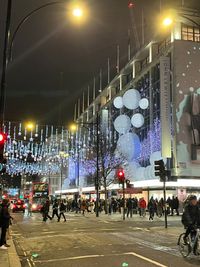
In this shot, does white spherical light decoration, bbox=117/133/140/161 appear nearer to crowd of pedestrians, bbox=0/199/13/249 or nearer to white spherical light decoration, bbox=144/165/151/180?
white spherical light decoration, bbox=144/165/151/180

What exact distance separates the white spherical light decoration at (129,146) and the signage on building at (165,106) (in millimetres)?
7624

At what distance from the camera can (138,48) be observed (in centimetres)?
6425

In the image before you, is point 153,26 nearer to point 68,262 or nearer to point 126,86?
point 126,86

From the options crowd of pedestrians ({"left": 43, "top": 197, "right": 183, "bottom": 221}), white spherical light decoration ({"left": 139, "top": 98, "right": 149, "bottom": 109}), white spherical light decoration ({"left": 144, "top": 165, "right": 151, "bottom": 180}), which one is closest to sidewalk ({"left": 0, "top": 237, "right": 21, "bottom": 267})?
crowd of pedestrians ({"left": 43, "top": 197, "right": 183, "bottom": 221})

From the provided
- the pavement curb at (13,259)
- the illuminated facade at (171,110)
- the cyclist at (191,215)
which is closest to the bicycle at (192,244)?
the cyclist at (191,215)

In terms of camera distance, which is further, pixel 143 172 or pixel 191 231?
pixel 143 172

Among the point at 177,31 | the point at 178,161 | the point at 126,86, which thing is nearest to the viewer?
the point at 178,161

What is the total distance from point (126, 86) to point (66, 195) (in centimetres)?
4941

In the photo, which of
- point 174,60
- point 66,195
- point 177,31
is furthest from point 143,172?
point 66,195

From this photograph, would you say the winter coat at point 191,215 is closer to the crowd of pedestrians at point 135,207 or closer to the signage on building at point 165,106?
the crowd of pedestrians at point 135,207

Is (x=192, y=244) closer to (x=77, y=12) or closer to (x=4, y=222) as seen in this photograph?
(x=4, y=222)

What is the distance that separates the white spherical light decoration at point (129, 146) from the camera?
57781mm

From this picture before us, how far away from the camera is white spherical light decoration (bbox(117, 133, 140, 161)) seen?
57.8 m

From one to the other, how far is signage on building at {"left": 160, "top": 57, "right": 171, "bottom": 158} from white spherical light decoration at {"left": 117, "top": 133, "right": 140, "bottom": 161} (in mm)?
7624
